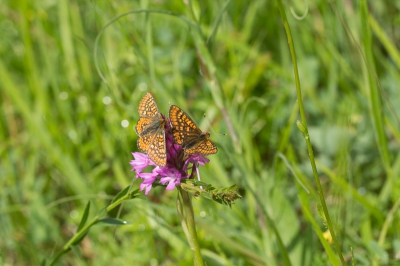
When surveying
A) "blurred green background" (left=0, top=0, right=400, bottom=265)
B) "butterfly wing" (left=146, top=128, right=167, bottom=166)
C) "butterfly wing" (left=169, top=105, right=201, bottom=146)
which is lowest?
"blurred green background" (left=0, top=0, right=400, bottom=265)

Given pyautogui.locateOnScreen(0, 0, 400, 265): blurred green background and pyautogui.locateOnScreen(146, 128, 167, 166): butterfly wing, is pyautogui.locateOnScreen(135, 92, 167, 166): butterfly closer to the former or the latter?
pyautogui.locateOnScreen(146, 128, 167, 166): butterfly wing

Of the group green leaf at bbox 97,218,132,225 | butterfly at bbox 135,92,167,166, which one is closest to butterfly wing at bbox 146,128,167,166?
butterfly at bbox 135,92,167,166

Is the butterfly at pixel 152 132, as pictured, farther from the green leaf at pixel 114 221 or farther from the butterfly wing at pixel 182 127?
the green leaf at pixel 114 221

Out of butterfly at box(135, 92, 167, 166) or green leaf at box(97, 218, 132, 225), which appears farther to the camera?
green leaf at box(97, 218, 132, 225)

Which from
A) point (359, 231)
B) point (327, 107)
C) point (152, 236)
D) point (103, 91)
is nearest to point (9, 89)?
point (103, 91)

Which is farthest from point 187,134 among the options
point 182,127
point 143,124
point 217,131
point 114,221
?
point 217,131

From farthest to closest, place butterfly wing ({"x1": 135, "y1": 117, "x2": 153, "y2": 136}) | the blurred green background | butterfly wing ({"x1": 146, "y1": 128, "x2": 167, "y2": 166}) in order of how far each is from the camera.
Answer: the blurred green background < butterfly wing ({"x1": 135, "y1": 117, "x2": 153, "y2": 136}) < butterfly wing ({"x1": 146, "y1": 128, "x2": 167, "y2": 166})
